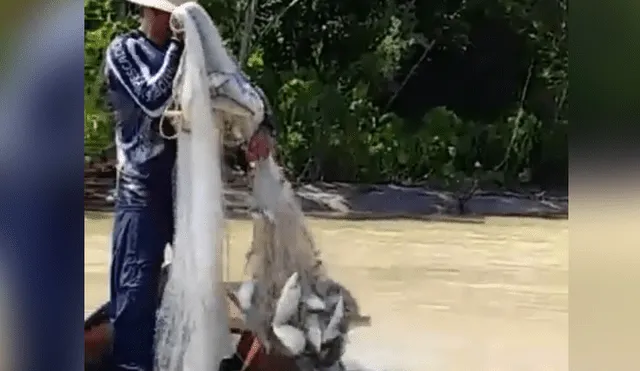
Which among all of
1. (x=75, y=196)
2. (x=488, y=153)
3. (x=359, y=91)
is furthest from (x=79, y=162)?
(x=488, y=153)

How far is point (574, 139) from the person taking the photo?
174 cm

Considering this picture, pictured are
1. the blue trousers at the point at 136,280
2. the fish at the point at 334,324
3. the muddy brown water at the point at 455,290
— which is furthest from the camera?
the blue trousers at the point at 136,280

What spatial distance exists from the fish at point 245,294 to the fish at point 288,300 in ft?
0.17

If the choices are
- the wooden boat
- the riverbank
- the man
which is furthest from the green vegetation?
the wooden boat

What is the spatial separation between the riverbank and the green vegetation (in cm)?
2

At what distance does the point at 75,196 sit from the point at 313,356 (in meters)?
0.55

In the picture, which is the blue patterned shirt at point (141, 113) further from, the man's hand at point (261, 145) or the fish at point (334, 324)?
the fish at point (334, 324)

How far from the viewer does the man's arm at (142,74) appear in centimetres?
194

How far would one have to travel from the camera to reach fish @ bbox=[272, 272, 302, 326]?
188 cm

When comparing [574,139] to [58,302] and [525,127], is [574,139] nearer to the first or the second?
[525,127]

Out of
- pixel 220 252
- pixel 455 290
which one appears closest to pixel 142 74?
pixel 220 252

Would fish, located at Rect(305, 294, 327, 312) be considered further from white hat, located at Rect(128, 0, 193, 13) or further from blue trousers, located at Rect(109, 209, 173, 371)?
white hat, located at Rect(128, 0, 193, 13)

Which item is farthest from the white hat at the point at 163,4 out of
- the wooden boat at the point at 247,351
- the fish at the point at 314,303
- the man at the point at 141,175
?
the fish at the point at 314,303

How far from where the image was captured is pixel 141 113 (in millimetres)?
1960
